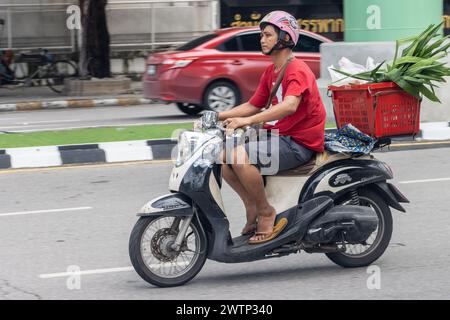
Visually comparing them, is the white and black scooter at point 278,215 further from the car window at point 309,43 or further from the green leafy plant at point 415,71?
the car window at point 309,43

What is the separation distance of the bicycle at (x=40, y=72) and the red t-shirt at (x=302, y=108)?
57.0 ft

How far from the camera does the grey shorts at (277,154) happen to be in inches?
245

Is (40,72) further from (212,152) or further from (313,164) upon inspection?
(212,152)

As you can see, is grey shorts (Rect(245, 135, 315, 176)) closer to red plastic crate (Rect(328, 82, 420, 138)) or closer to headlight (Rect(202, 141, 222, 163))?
headlight (Rect(202, 141, 222, 163))

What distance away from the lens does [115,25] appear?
1013 inches

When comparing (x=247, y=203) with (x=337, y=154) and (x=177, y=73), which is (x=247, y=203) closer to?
(x=337, y=154)

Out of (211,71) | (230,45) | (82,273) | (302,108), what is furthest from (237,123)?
(230,45)

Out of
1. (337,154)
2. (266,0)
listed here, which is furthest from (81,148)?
(266,0)

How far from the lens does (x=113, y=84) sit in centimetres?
2294

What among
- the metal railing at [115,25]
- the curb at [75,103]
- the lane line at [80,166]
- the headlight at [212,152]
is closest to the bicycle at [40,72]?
the metal railing at [115,25]

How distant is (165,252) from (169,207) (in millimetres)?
300

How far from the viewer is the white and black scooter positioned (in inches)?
241

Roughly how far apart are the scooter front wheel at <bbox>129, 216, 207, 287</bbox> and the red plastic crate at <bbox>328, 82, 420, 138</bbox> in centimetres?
124

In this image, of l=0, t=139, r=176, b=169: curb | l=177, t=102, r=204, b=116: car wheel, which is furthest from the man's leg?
l=177, t=102, r=204, b=116: car wheel
